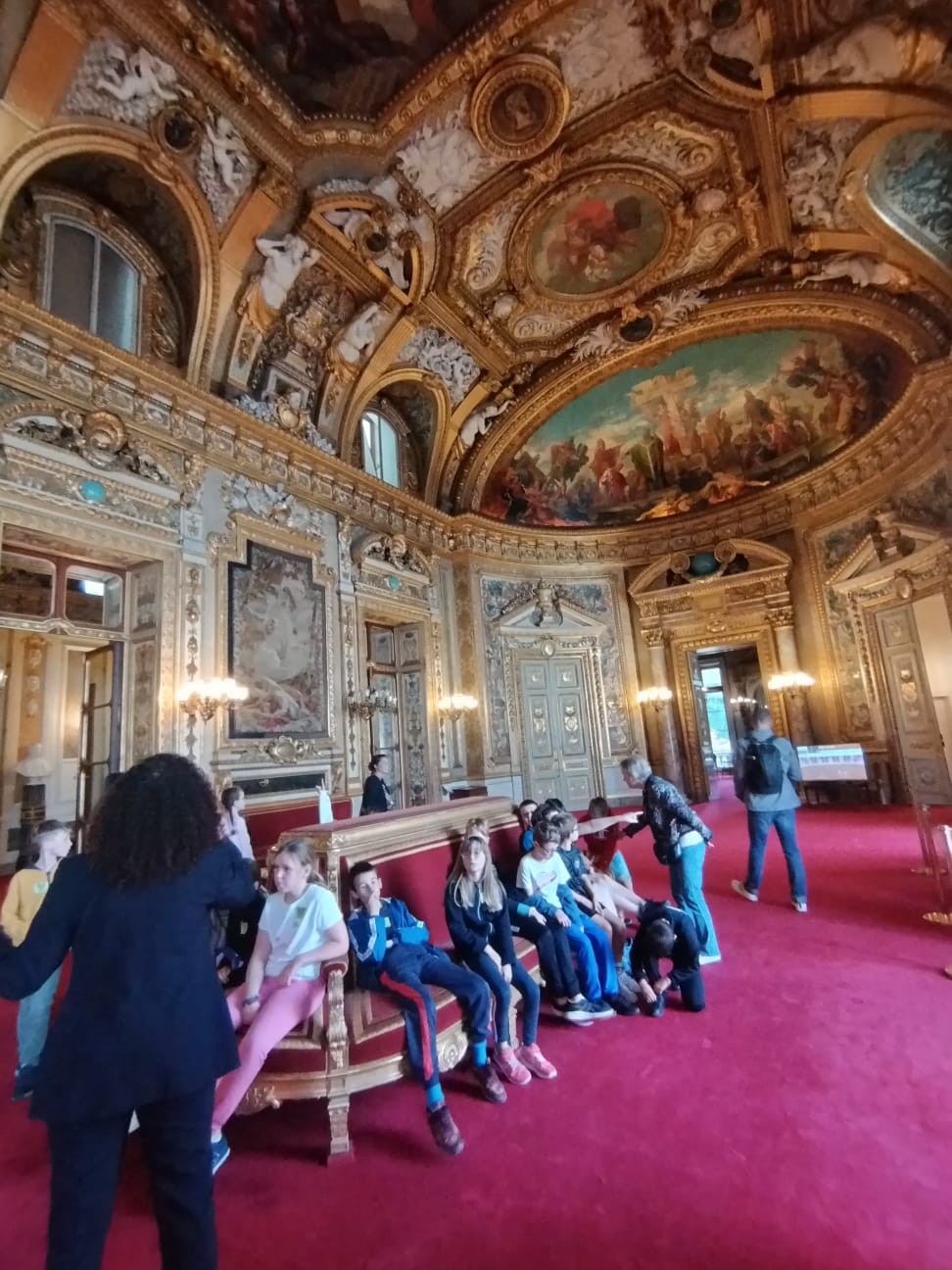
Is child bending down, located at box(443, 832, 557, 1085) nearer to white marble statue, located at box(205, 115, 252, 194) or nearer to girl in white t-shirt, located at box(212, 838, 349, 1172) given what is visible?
girl in white t-shirt, located at box(212, 838, 349, 1172)

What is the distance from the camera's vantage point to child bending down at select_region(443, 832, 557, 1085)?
3086mm

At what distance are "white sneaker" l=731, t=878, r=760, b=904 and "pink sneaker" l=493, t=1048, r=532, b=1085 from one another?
356 cm

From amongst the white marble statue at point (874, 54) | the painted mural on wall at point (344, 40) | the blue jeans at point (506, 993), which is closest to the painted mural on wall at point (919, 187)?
the white marble statue at point (874, 54)

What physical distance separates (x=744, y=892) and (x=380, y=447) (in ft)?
31.2

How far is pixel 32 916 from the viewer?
322cm

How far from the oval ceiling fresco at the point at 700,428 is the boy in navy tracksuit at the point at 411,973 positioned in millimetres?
10726

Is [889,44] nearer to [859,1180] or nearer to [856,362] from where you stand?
[856,362]

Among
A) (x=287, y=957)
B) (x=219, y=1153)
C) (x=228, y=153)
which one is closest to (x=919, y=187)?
(x=228, y=153)

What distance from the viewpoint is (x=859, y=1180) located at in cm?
225

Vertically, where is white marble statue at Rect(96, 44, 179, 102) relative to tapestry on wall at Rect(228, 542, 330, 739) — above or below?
above

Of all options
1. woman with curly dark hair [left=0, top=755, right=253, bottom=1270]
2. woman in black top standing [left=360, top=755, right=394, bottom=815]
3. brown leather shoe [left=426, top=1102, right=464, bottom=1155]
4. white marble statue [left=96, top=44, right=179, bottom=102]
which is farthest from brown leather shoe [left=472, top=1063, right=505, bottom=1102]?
white marble statue [left=96, top=44, right=179, bottom=102]

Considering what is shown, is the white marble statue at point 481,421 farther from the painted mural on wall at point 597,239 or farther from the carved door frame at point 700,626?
the carved door frame at point 700,626

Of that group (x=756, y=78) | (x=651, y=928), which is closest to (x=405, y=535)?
(x=756, y=78)

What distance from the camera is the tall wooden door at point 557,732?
12.5 meters
